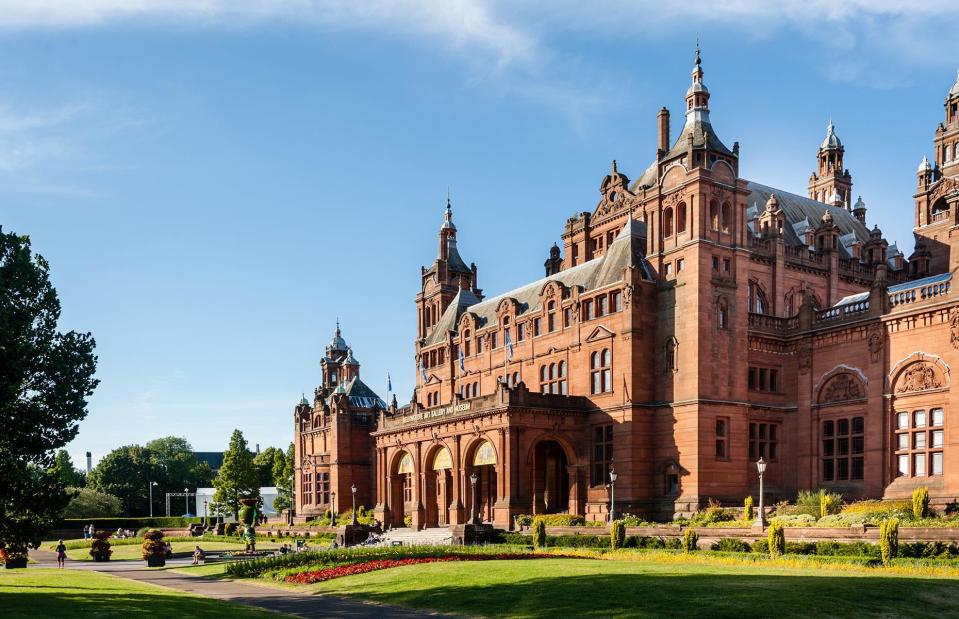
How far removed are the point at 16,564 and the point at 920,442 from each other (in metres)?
49.3

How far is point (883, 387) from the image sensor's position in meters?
52.8

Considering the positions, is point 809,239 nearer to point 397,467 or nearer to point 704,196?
point 704,196

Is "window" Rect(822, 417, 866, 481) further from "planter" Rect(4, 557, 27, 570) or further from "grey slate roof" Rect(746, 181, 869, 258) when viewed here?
"planter" Rect(4, 557, 27, 570)

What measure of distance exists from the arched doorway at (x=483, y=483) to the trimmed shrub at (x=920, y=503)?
25.9 metres

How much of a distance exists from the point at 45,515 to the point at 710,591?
2104cm

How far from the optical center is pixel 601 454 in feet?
200

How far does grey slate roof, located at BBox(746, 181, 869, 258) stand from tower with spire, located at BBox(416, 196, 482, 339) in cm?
2690

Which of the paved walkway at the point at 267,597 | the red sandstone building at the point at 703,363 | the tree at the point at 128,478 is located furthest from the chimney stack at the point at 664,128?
the tree at the point at 128,478

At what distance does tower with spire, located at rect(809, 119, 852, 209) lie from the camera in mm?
83750

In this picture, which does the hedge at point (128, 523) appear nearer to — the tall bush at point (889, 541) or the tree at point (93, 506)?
the tree at point (93, 506)

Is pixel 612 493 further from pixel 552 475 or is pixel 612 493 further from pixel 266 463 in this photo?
pixel 266 463

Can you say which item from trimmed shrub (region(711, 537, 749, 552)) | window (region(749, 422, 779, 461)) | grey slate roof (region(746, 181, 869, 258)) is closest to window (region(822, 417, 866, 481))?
window (region(749, 422, 779, 461))

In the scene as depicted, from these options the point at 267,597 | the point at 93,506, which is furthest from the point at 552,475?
the point at 93,506

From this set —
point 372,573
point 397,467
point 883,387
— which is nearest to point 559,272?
point 397,467
